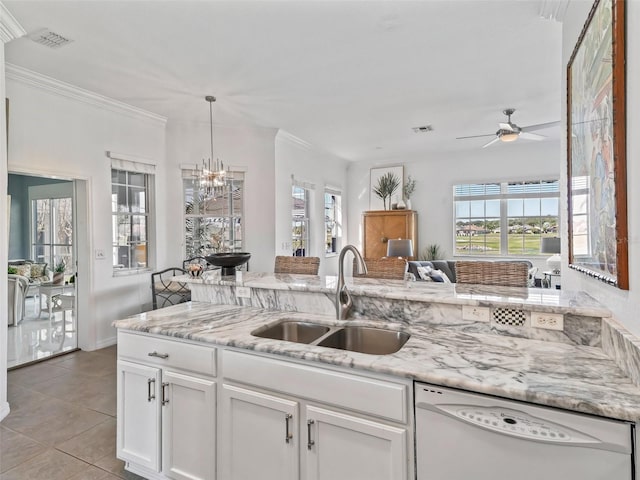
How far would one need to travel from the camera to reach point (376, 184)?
316 inches

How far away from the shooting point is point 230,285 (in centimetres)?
247

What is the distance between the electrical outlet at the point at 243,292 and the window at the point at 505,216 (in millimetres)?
5958

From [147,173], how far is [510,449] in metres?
5.02

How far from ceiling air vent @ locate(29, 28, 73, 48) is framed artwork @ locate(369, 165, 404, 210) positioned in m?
5.93

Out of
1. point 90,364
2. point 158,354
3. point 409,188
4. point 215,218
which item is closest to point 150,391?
point 158,354

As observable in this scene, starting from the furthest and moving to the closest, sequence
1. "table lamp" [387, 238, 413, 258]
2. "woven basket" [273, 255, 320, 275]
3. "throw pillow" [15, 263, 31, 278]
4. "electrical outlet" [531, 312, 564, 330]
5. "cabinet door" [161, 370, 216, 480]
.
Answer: "table lamp" [387, 238, 413, 258] → "throw pillow" [15, 263, 31, 278] → "woven basket" [273, 255, 320, 275] → "cabinet door" [161, 370, 216, 480] → "electrical outlet" [531, 312, 564, 330]

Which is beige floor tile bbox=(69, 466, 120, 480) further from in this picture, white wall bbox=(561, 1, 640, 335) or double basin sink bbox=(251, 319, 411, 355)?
white wall bbox=(561, 1, 640, 335)

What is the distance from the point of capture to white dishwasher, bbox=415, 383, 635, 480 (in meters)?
1.04

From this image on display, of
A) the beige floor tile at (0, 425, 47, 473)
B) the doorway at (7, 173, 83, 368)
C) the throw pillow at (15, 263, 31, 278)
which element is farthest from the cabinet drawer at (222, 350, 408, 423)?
the throw pillow at (15, 263, 31, 278)

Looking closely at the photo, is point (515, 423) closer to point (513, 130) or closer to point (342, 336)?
point (342, 336)

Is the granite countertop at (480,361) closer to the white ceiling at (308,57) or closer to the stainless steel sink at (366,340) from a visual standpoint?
the stainless steel sink at (366,340)

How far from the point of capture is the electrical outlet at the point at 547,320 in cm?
160

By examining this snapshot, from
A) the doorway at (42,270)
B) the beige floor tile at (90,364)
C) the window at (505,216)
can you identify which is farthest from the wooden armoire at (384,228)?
the doorway at (42,270)

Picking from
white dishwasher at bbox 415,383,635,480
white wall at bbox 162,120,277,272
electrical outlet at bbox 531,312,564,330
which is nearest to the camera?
white dishwasher at bbox 415,383,635,480
